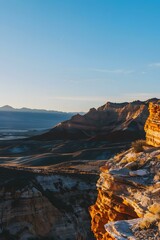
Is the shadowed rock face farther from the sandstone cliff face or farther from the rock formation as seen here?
the rock formation

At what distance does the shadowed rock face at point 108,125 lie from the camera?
94625mm

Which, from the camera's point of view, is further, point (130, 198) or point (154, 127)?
point (154, 127)

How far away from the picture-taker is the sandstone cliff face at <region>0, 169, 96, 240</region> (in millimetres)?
32188

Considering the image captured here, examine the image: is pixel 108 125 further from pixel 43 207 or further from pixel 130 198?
pixel 130 198

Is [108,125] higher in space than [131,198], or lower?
lower

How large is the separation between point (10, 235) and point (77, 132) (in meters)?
76.6

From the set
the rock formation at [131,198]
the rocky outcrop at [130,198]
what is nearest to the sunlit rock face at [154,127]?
the rock formation at [131,198]

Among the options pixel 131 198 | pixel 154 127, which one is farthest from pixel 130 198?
pixel 154 127

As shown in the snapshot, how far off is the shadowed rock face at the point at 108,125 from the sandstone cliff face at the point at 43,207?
5397 cm

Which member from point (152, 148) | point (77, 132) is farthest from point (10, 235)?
point (77, 132)

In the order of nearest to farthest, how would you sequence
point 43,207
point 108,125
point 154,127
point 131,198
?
point 131,198 < point 154,127 < point 43,207 < point 108,125

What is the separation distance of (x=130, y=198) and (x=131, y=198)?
40 millimetres

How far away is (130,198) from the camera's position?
1092 centimetres

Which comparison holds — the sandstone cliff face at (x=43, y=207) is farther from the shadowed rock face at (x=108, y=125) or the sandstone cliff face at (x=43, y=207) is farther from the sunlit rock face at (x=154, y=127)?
the shadowed rock face at (x=108, y=125)
